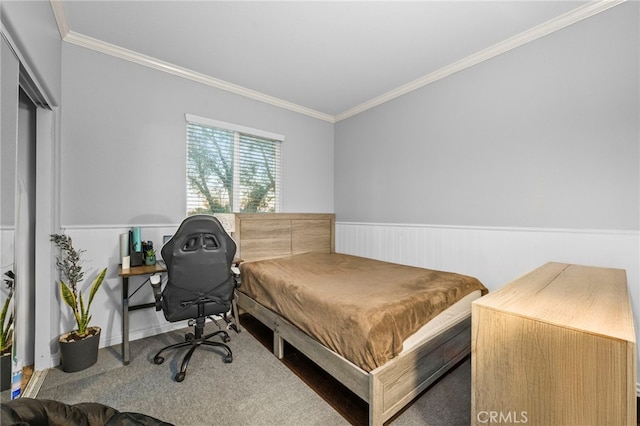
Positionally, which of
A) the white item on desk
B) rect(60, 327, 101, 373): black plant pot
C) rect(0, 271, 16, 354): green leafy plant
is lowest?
rect(60, 327, 101, 373): black plant pot

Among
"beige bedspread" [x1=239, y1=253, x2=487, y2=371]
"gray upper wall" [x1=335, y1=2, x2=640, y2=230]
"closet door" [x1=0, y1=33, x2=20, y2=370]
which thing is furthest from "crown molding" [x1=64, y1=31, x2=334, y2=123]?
"beige bedspread" [x1=239, y1=253, x2=487, y2=371]

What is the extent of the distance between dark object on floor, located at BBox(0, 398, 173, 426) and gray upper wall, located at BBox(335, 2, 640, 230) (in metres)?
2.95

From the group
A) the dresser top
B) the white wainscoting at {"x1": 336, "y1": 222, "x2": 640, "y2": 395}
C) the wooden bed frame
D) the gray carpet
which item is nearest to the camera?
the dresser top

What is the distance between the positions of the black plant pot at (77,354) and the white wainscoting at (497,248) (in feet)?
9.88

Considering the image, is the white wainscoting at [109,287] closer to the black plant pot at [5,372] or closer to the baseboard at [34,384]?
the baseboard at [34,384]

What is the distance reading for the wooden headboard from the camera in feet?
11.1

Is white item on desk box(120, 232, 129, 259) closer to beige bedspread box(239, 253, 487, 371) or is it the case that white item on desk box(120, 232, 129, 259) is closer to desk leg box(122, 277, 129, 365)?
desk leg box(122, 277, 129, 365)

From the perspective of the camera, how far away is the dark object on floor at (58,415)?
2.73 ft

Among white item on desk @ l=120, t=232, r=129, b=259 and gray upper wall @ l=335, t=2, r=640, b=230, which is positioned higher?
gray upper wall @ l=335, t=2, r=640, b=230

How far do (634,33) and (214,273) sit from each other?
3548 millimetres

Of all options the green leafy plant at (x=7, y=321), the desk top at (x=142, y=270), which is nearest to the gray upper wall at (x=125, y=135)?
the desk top at (x=142, y=270)

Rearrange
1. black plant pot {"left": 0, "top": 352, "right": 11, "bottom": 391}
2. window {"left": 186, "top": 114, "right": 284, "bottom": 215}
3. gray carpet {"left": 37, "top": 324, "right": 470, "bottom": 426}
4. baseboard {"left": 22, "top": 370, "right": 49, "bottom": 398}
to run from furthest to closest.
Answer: window {"left": 186, "top": 114, "right": 284, "bottom": 215}
baseboard {"left": 22, "top": 370, "right": 49, "bottom": 398}
gray carpet {"left": 37, "top": 324, "right": 470, "bottom": 426}
black plant pot {"left": 0, "top": 352, "right": 11, "bottom": 391}

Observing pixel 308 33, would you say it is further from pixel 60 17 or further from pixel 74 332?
pixel 74 332

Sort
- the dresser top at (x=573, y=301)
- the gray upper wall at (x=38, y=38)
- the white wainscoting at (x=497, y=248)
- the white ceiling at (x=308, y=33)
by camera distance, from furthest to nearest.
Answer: the white ceiling at (x=308, y=33), the white wainscoting at (x=497, y=248), the gray upper wall at (x=38, y=38), the dresser top at (x=573, y=301)
